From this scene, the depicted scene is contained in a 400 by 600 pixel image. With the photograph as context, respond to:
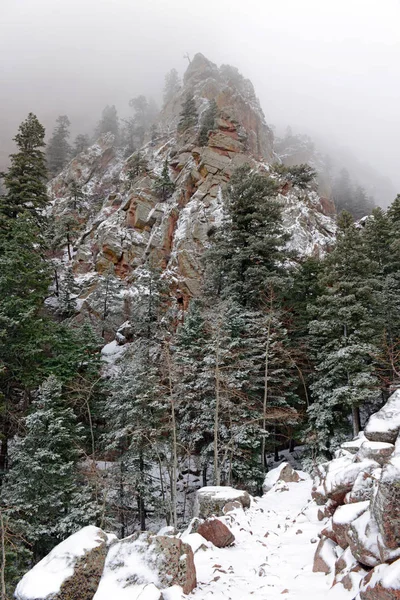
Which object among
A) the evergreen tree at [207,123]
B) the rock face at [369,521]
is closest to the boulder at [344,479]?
the rock face at [369,521]

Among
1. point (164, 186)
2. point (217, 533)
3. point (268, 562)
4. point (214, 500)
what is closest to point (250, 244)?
point (214, 500)

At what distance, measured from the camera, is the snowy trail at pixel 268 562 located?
5.51 meters

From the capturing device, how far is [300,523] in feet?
28.3

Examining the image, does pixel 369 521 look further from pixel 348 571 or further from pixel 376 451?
pixel 376 451

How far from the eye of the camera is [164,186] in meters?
43.4

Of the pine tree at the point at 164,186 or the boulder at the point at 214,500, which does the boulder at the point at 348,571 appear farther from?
the pine tree at the point at 164,186

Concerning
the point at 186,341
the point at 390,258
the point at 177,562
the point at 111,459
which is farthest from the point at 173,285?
the point at 177,562

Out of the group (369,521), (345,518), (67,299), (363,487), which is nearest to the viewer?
(369,521)

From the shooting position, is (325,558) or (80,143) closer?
(325,558)

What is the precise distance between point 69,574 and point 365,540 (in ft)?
14.3

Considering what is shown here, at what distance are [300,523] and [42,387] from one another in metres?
12.1

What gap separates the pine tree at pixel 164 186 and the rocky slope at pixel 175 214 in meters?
0.89

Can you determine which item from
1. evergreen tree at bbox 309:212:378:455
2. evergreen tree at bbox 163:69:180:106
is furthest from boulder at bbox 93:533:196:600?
evergreen tree at bbox 163:69:180:106

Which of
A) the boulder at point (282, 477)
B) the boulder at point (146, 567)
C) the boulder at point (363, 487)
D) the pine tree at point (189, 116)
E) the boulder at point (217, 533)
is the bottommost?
the boulder at point (282, 477)
